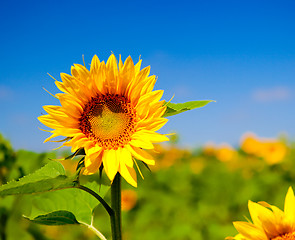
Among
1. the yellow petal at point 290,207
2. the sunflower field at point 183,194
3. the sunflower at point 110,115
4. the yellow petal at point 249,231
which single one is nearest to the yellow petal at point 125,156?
the sunflower at point 110,115

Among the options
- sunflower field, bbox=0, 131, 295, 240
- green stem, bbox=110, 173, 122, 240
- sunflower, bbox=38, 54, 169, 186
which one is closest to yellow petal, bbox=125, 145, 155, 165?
sunflower, bbox=38, 54, 169, 186

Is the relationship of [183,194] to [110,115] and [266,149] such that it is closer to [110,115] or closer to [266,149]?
[266,149]

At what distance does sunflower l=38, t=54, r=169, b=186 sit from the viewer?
45.4 inches

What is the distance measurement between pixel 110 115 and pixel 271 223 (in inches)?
26.6

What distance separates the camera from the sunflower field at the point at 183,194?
91.6 inches

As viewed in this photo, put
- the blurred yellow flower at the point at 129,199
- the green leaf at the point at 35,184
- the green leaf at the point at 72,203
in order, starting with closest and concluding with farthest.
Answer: the green leaf at the point at 35,184 < the green leaf at the point at 72,203 < the blurred yellow flower at the point at 129,199

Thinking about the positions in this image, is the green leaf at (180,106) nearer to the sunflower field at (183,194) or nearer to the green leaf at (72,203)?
the green leaf at (72,203)

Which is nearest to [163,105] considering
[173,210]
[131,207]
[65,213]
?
[65,213]

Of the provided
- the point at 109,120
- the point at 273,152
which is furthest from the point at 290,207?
the point at 273,152

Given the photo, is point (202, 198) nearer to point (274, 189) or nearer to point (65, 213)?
point (274, 189)

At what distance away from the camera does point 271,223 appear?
1261mm

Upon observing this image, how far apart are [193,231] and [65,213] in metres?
2.58

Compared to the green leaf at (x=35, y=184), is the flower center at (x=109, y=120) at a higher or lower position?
higher

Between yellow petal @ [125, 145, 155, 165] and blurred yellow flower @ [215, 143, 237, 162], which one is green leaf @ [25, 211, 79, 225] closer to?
yellow petal @ [125, 145, 155, 165]
